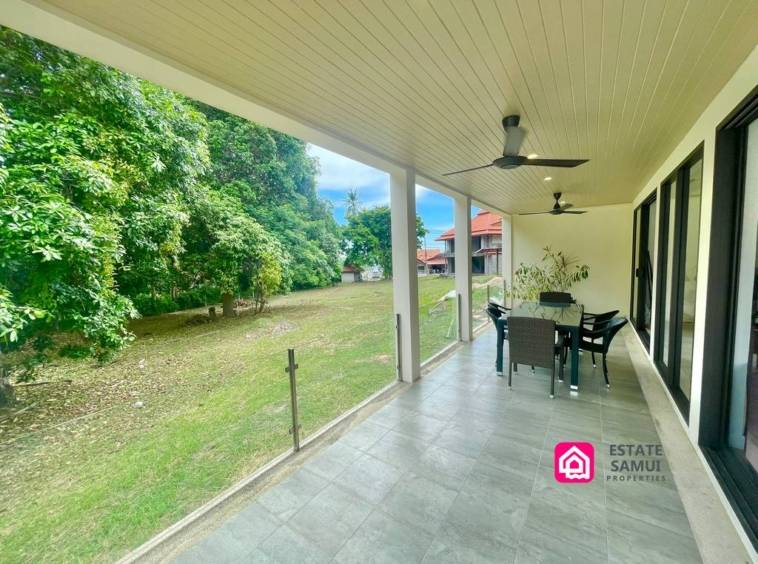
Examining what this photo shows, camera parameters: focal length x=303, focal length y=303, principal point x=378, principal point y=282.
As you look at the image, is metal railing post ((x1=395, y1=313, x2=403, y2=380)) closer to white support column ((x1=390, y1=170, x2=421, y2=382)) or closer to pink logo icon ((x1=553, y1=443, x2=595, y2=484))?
white support column ((x1=390, y1=170, x2=421, y2=382))

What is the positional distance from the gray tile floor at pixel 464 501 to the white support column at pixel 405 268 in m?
0.86

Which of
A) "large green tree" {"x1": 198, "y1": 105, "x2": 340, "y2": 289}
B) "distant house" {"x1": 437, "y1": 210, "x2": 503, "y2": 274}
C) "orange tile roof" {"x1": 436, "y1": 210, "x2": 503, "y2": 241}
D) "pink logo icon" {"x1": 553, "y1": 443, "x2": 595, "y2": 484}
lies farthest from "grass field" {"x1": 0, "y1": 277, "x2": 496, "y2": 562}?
"orange tile roof" {"x1": 436, "y1": 210, "x2": 503, "y2": 241}

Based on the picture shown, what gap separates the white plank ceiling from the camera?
4.28 feet

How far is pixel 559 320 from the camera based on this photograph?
3674 millimetres

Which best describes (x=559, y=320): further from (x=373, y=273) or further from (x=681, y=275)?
(x=373, y=273)

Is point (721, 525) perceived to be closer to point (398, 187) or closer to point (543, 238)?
point (398, 187)

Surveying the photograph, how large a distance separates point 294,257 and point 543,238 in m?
6.18

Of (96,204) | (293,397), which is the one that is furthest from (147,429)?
(96,204)

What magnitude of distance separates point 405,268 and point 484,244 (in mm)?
8873

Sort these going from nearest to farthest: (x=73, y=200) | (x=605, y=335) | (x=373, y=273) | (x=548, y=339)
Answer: (x=73, y=200) → (x=548, y=339) → (x=605, y=335) → (x=373, y=273)

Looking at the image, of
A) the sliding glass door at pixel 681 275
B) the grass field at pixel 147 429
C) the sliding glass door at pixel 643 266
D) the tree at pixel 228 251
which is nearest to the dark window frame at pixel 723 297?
the sliding glass door at pixel 681 275

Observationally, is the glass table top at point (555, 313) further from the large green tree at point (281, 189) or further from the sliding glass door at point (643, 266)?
the large green tree at point (281, 189)

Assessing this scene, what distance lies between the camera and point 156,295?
2.73 meters

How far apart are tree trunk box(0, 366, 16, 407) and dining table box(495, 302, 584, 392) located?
3964 millimetres
